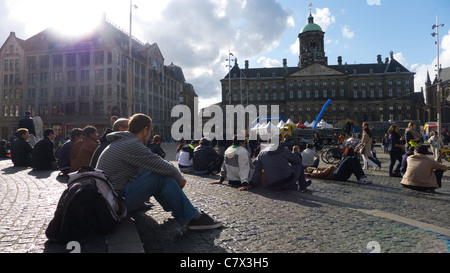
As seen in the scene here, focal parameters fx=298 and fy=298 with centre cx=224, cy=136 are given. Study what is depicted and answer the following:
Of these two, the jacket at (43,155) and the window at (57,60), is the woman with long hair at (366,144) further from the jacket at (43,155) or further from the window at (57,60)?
the window at (57,60)

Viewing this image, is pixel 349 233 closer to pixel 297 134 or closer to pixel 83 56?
pixel 297 134

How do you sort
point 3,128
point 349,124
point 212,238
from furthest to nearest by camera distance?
1. point 3,128
2. point 349,124
3. point 212,238

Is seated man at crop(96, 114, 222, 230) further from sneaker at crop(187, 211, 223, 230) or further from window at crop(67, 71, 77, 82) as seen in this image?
window at crop(67, 71, 77, 82)

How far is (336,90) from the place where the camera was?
8225 centimetres

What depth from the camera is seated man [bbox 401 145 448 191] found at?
22.1 ft

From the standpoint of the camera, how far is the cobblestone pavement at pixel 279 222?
319cm

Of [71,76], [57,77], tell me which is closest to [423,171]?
[71,76]

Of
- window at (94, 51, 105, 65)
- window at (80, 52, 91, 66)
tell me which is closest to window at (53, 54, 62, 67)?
window at (80, 52, 91, 66)

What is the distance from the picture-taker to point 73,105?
4859 cm

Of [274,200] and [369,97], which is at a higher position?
[369,97]

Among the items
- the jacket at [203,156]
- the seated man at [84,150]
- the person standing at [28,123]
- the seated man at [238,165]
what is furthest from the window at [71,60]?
the seated man at [238,165]

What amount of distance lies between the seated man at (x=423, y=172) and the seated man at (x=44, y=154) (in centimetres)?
1090
